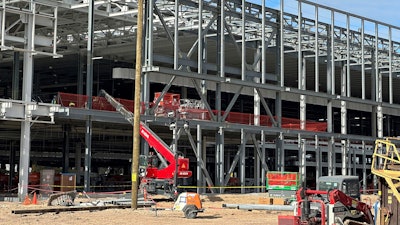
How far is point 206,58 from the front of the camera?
56.4 m

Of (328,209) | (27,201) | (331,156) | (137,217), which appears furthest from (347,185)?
(331,156)

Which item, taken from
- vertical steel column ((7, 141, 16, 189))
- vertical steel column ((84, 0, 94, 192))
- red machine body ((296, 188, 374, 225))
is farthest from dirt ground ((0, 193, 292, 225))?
vertical steel column ((7, 141, 16, 189))

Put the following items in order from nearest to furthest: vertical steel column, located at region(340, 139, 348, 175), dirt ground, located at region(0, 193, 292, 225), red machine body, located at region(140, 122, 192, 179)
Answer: dirt ground, located at region(0, 193, 292, 225)
red machine body, located at region(140, 122, 192, 179)
vertical steel column, located at region(340, 139, 348, 175)

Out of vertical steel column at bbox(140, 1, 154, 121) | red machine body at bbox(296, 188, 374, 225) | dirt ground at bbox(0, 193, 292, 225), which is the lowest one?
dirt ground at bbox(0, 193, 292, 225)

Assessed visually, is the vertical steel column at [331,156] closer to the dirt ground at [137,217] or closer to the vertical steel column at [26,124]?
the dirt ground at [137,217]

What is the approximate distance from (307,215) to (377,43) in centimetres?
4447

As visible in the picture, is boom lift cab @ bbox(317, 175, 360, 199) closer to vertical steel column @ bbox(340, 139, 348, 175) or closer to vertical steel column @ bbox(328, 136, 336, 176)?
vertical steel column @ bbox(328, 136, 336, 176)

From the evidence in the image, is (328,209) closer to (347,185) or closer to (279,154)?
(347,185)

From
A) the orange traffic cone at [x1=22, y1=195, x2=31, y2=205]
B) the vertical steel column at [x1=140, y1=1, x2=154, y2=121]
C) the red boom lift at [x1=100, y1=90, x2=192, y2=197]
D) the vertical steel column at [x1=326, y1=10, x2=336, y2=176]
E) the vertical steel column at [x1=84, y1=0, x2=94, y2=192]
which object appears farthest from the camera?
the vertical steel column at [x1=326, y1=10, x2=336, y2=176]

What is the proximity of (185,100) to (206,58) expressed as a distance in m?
8.15

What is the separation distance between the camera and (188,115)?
151 feet

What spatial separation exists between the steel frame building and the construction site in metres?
0.12

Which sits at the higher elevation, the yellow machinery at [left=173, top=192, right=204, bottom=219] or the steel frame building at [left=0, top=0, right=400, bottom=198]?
the steel frame building at [left=0, top=0, right=400, bottom=198]

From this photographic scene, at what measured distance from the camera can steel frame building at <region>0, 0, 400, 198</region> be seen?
1555 inches
